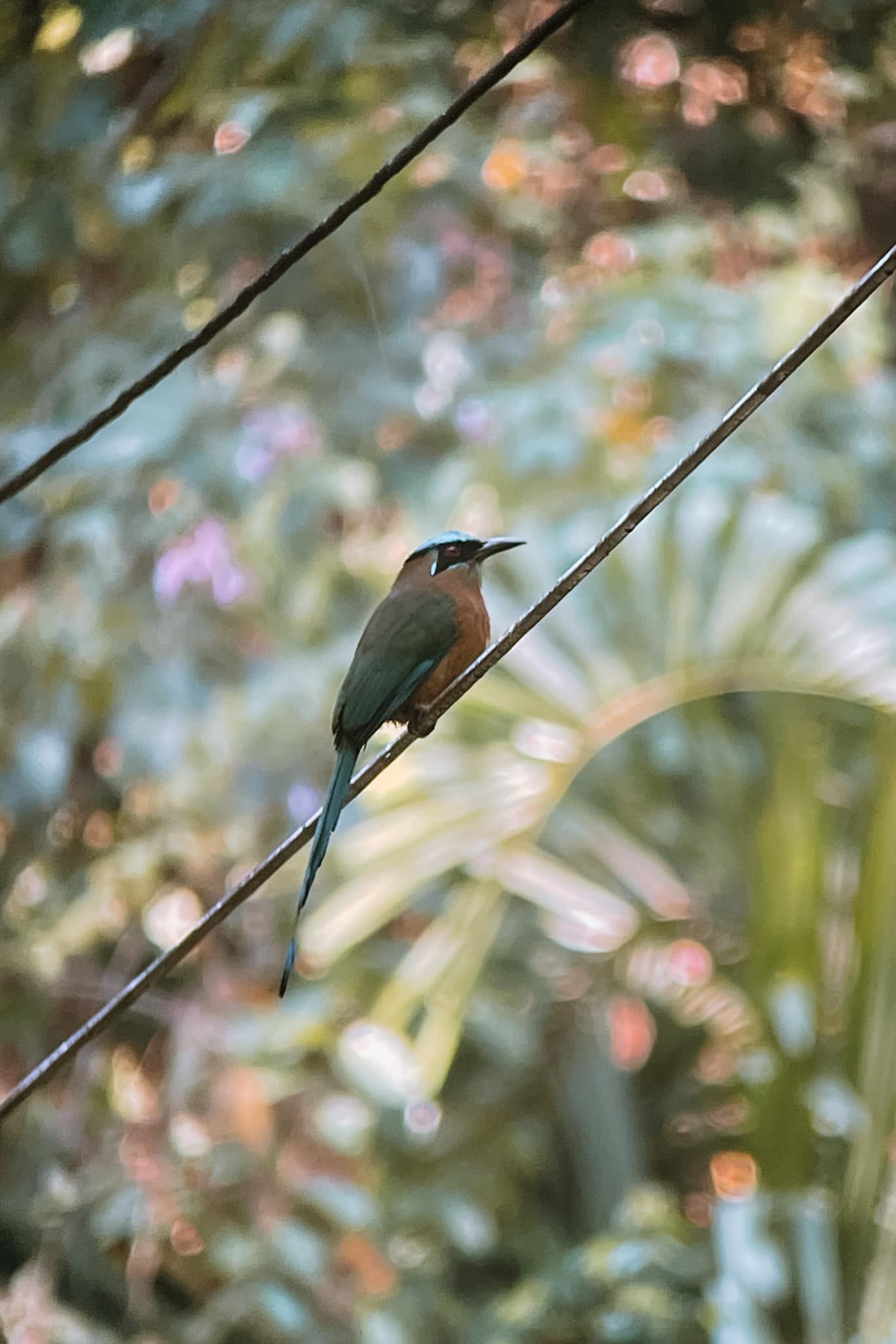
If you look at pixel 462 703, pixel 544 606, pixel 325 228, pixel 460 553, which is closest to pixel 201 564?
pixel 462 703

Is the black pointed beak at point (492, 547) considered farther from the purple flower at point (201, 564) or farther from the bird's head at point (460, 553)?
the purple flower at point (201, 564)

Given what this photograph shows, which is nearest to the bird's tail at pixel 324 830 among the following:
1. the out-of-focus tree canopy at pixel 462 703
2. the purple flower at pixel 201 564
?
the out-of-focus tree canopy at pixel 462 703

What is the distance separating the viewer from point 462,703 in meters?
2.70

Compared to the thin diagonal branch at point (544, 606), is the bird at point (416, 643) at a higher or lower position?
lower

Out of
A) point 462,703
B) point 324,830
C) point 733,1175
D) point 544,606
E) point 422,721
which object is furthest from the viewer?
point 733,1175

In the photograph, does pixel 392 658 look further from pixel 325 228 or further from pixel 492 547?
pixel 325 228

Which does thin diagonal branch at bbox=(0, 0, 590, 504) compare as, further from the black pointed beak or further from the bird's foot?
the black pointed beak

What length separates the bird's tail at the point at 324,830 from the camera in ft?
4.47

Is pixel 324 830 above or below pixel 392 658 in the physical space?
above

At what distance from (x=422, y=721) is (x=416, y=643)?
0.11 m

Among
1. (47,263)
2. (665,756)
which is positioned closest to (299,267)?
(47,263)

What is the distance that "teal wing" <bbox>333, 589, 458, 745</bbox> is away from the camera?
1.68 meters

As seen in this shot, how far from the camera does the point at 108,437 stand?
2.56m

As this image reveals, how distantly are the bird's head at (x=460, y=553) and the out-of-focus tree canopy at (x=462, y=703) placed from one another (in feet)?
2.01
